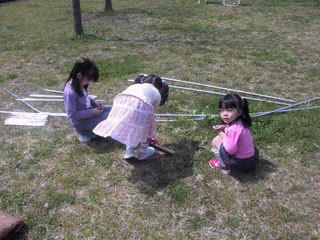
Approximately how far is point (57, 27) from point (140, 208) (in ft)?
28.3

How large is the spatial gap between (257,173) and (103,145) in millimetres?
1879

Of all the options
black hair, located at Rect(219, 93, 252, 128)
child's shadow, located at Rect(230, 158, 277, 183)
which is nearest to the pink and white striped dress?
black hair, located at Rect(219, 93, 252, 128)

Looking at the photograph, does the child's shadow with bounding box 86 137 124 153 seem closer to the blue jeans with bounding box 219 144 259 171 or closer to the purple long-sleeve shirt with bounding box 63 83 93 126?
the purple long-sleeve shirt with bounding box 63 83 93 126

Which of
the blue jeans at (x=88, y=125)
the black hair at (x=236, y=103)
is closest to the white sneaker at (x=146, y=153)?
the blue jeans at (x=88, y=125)

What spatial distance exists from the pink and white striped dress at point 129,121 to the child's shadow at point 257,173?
111 centimetres

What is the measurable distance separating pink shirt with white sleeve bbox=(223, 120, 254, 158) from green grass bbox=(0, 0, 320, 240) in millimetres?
298

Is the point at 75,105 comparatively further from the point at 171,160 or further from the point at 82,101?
the point at 171,160

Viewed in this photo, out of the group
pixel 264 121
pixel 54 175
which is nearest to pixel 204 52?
pixel 264 121

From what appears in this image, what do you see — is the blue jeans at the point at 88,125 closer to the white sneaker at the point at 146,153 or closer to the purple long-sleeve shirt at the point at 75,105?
the purple long-sleeve shirt at the point at 75,105

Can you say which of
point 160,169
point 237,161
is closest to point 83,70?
point 160,169

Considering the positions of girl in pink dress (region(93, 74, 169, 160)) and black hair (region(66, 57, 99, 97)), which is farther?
black hair (region(66, 57, 99, 97))

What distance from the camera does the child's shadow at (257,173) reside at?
3215 millimetres

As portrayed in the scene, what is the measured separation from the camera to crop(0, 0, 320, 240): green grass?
2.72 m

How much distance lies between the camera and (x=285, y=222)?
8.82 ft
